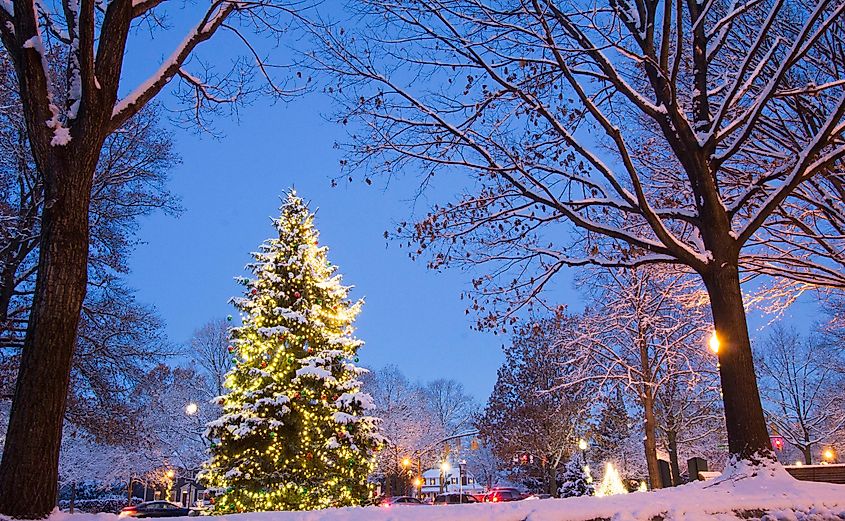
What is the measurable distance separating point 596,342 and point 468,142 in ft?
56.7

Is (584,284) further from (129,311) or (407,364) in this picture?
(407,364)

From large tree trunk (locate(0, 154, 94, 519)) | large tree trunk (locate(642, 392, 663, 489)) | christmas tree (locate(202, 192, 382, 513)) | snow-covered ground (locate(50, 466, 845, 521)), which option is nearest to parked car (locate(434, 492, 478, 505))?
large tree trunk (locate(642, 392, 663, 489))

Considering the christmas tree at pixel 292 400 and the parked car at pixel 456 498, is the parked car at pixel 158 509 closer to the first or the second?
the parked car at pixel 456 498

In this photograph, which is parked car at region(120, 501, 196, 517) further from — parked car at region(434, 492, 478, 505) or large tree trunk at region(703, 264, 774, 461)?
large tree trunk at region(703, 264, 774, 461)

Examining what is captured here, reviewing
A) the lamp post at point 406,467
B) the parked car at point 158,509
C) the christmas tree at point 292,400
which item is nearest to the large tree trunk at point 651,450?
the christmas tree at point 292,400

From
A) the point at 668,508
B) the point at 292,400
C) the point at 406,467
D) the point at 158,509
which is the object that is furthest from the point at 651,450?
the point at 406,467

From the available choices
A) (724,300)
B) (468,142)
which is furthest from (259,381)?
(724,300)

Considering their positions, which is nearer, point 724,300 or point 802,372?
point 724,300

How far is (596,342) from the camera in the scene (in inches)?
1001

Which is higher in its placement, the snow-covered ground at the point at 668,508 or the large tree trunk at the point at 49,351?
the large tree trunk at the point at 49,351

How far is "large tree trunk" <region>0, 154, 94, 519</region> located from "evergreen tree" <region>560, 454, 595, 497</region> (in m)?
24.3

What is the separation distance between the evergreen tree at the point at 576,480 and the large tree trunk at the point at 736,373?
62.3ft

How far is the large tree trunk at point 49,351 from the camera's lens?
470cm

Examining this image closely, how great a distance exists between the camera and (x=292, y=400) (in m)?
16.7
